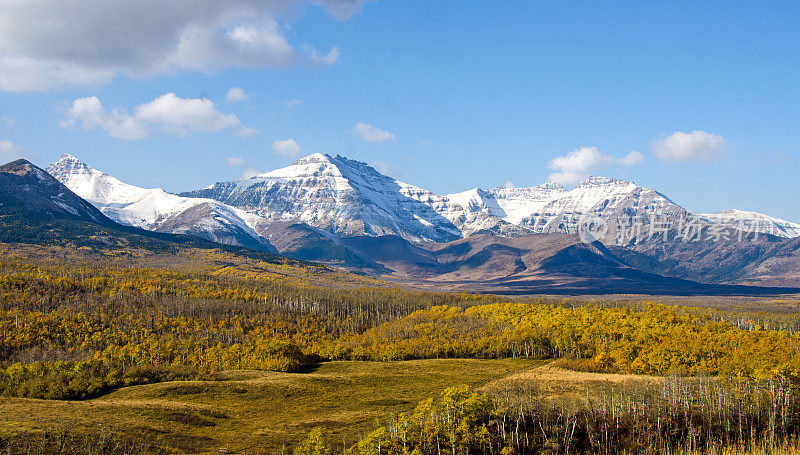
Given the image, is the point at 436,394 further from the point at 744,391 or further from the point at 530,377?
the point at 744,391

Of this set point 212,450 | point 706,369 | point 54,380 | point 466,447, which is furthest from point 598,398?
point 54,380

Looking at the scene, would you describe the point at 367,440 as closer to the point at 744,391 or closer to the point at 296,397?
the point at 296,397

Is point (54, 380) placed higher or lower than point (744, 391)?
lower

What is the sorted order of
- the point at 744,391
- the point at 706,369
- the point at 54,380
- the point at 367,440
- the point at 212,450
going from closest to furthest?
the point at 367,440 < the point at 212,450 < the point at 744,391 < the point at 54,380 < the point at 706,369

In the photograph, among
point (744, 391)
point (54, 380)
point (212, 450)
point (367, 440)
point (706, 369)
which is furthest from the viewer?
point (706, 369)

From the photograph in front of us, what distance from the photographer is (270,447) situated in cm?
10544

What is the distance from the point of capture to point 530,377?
166750mm

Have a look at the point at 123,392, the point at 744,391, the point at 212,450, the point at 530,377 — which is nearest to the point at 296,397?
the point at 123,392

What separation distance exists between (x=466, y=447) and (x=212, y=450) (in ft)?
135

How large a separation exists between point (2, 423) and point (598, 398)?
105204 mm

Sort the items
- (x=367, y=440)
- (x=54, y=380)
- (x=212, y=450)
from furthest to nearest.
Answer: (x=54, y=380) → (x=212, y=450) → (x=367, y=440)

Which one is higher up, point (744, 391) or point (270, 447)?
point (744, 391)

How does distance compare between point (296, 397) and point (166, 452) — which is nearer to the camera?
point (166, 452)

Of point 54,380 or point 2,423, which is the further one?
point 54,380
